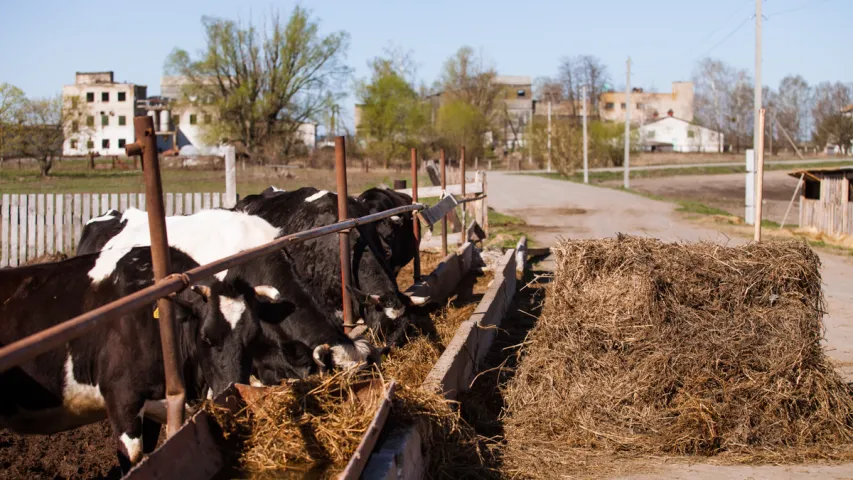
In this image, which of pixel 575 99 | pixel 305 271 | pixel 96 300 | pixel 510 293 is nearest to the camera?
pixel 96 300

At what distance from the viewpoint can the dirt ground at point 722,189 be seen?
118 feet

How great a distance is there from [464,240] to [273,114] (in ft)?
151

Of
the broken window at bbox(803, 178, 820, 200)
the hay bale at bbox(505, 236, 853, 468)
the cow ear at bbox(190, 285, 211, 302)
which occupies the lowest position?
the hay bale at bbox(505, 236, 853, 468)

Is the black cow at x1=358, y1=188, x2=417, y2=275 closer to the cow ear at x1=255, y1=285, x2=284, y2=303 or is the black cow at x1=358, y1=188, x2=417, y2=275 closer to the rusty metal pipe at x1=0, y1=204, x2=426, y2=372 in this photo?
the cow ear at x1=255, y1=285, x2=284, y2=303

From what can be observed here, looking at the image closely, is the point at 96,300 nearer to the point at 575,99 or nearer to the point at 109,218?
the point at 109,218

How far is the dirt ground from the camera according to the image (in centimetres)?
3588

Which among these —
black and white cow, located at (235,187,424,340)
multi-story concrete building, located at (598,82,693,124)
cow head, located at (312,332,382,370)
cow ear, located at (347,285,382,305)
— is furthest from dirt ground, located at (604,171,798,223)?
multi-story concrete building, located at (598,82,693,124)

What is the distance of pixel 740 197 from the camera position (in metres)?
43.6

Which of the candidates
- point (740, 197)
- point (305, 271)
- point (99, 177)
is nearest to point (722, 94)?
point (740, 197)

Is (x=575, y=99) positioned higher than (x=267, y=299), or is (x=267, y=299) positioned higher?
(x=575, y=99)

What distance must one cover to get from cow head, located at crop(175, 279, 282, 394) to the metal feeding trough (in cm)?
75

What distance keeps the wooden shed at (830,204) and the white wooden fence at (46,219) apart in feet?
55.1

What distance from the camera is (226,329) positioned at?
500 centimetres

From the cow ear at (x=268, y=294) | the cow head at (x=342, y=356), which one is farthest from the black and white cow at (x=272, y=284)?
the cow ear at (x=268, y=294)
